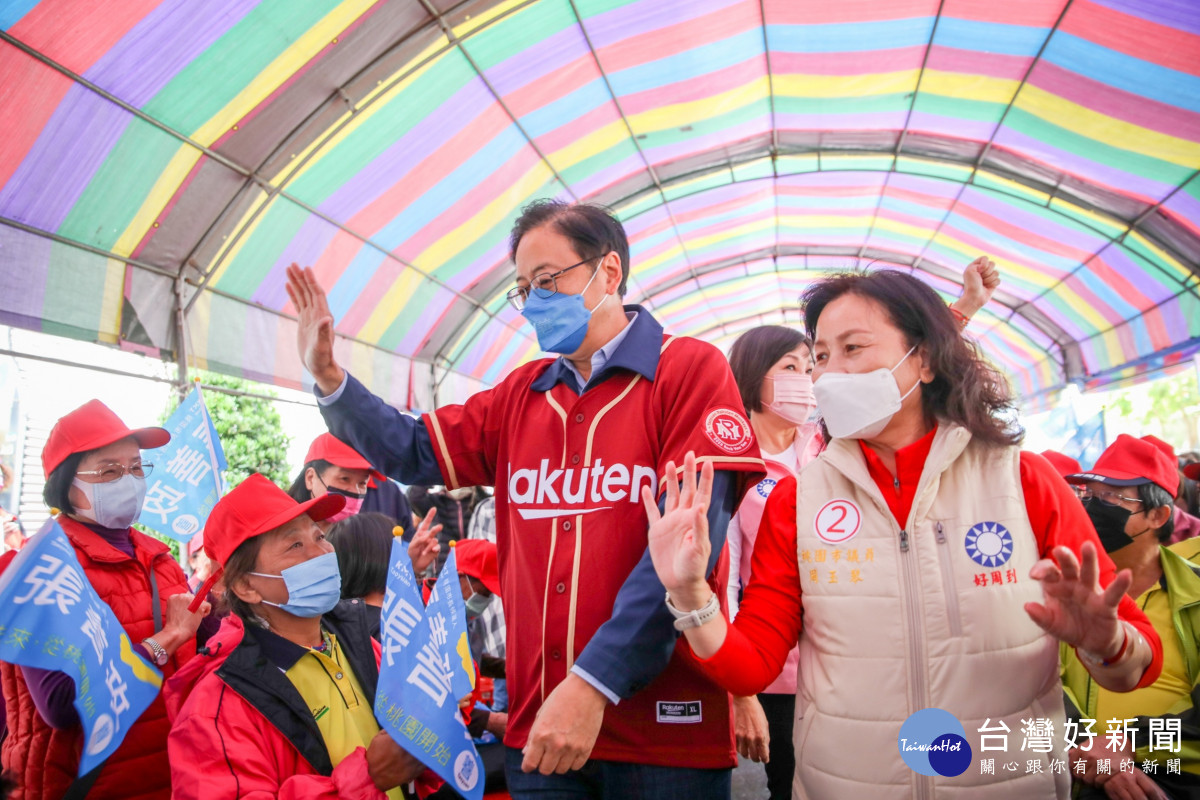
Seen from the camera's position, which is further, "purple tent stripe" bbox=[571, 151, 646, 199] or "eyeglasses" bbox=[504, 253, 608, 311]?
"purple tent stripe" bbox=[571, 151, 646, 199]

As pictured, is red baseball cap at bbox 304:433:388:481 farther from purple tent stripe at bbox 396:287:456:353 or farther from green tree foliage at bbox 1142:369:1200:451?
green tree foliage at bbox 1142:369:1200:451

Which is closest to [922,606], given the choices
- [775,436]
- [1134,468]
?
[775,436]

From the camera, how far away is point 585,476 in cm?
180

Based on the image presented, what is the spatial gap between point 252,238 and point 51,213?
6.02ft

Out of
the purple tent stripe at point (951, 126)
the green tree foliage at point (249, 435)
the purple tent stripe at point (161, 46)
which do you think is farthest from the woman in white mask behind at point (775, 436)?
the green tree foliage at point (249, 435)

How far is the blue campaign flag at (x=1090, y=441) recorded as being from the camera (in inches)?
298

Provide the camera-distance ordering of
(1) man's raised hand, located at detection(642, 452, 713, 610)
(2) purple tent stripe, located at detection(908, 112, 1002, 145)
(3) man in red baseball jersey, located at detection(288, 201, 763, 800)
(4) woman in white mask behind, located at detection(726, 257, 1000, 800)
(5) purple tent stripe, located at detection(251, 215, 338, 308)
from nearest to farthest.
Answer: (1) man's raised hand, located at detection(642, 452, 713, 610) < (3) man in red baseball jersey, located at detection(288, 201, 763, 800) < (4) woman in white mask behind, located at detection(726, 257, 1000, 800) < (5) purple tent stripe, located at detection(251, 215, 338, 308) < (2) purple tent stripe, located at detection(908, 112, 1002, 145)

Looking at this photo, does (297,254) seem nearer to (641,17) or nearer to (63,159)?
(63,159)

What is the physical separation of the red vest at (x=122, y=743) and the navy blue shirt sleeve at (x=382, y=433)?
126 centimetres

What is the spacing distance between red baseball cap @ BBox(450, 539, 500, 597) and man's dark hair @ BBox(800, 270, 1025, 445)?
2.64 m

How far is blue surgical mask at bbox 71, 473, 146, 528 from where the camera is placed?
291cm

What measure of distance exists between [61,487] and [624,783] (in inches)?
95.1

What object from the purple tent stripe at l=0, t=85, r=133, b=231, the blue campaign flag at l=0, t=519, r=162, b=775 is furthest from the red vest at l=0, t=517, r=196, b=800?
the purple tent stripe at l=0, t=85, r=133, b=231

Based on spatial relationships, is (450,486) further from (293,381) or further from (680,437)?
(293,381)
